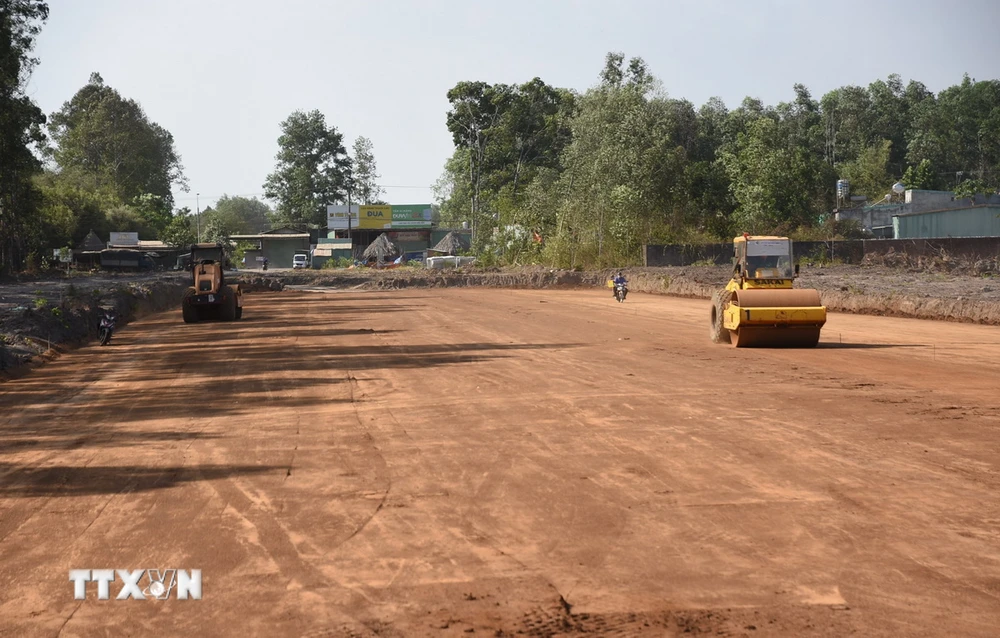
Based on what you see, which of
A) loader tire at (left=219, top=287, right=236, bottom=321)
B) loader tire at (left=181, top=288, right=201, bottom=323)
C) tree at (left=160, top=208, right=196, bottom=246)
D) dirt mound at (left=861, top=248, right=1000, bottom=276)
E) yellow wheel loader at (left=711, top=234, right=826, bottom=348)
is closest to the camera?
yellow wheel loader at (left=711, top=234, right=826, bottom=348)

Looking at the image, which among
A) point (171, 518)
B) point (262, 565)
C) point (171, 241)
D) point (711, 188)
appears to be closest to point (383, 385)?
point (171, 518)

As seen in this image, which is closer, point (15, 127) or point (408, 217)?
point (15, 127)

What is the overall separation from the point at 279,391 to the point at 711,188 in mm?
55610

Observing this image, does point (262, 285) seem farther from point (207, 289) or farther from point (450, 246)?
point (450, 246)

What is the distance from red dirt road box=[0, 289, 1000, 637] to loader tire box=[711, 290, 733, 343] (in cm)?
447

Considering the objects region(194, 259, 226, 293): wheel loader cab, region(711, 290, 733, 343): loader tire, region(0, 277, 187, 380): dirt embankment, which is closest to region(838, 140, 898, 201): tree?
region(0, 277, 187, 380): dirt embankment

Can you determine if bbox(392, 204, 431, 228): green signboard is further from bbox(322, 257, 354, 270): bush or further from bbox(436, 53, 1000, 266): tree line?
bbox(322, 257, 354, 270): bush

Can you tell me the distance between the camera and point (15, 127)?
5281 centimetres

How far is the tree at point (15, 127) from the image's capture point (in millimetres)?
51772

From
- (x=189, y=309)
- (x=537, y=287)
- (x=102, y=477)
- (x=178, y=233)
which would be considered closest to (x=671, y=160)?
(x=537, y=287)

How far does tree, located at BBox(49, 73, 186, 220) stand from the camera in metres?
114

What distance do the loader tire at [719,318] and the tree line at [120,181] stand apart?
45.7 m

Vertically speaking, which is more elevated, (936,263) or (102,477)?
(936,263)

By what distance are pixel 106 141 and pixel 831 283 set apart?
99270 mm
